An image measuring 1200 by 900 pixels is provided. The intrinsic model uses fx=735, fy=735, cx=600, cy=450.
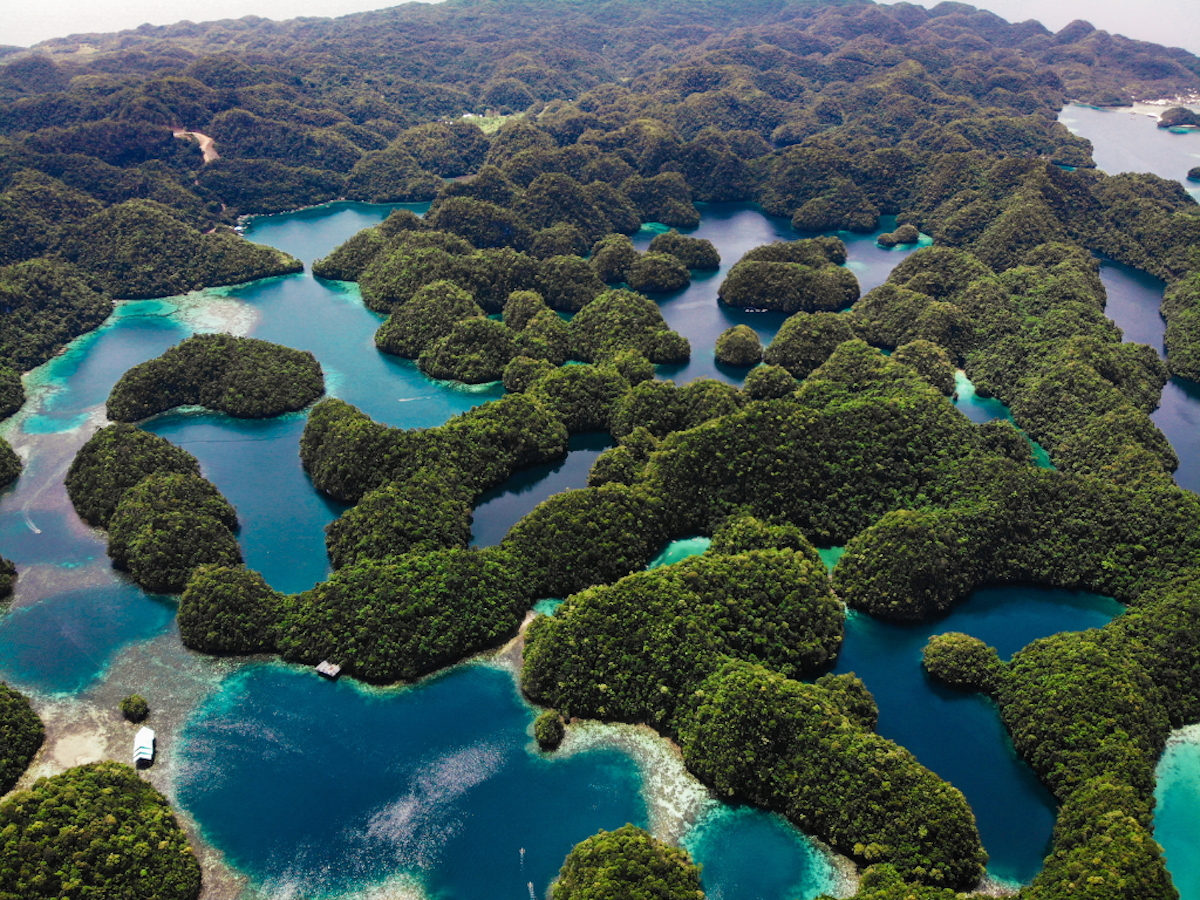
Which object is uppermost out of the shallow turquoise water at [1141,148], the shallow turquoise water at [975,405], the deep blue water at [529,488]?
the shallow turquoise water at [1141,148]

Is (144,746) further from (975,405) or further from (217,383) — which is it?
(975,405)

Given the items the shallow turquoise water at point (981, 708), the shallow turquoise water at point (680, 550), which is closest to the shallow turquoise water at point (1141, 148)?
the shallow turquoise water at point (981, 708)

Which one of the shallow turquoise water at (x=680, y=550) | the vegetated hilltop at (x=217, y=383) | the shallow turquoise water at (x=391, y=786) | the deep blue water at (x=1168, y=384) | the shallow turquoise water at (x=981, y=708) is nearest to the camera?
the shallow turquoise water at (x=391, y=786)

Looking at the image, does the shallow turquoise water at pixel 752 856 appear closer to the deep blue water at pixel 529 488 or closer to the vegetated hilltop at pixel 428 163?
the deep blue water at pixel 529 488

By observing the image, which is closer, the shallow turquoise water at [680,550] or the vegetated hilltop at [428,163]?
the shallow turquoise water at [680,550]

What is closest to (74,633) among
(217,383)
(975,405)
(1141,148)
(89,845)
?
(89,845)

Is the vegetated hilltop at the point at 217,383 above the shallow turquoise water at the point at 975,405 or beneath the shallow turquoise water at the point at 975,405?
beneath
